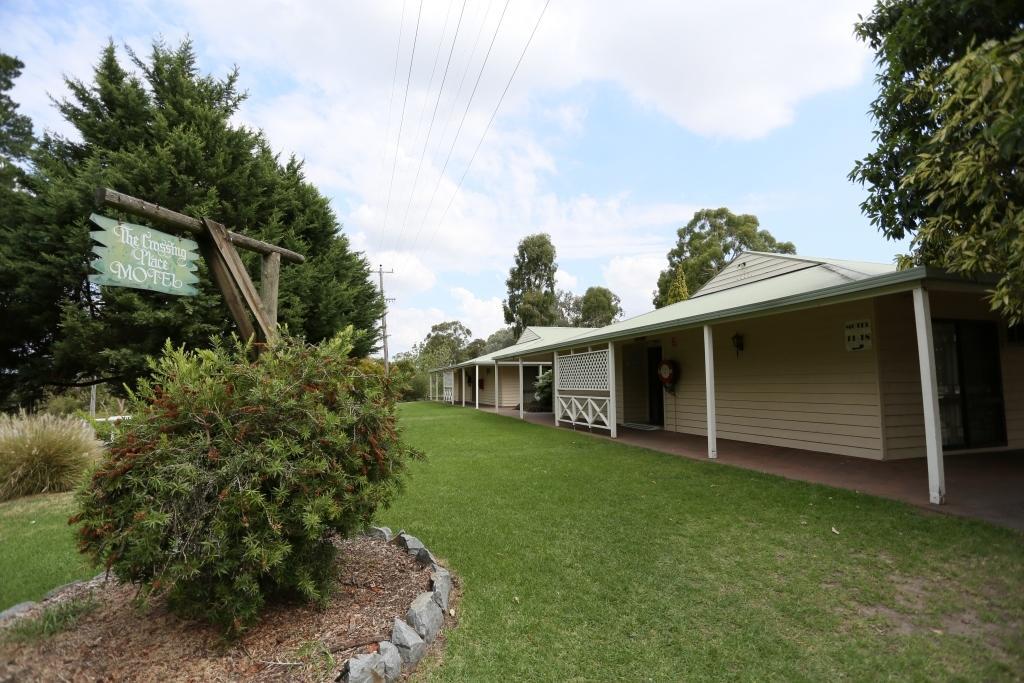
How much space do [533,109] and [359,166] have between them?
13.8ft

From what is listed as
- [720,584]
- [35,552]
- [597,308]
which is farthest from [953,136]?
[597,308]

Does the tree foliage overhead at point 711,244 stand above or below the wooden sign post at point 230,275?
above

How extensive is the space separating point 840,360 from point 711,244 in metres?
22.9

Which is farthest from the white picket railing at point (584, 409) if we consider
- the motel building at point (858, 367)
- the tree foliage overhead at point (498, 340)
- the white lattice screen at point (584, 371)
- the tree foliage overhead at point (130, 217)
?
the tree foliage overhead at point (498, 340)

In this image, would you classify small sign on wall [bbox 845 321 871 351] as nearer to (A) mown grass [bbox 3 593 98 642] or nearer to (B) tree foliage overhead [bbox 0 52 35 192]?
(A) mown grass [bbox 3 593 98 642]

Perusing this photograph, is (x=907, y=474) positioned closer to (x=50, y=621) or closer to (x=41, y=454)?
(x=50, y=621)

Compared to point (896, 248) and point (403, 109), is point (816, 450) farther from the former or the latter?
point (403, 109)

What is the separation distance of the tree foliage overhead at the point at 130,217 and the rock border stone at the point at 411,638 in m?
5.71

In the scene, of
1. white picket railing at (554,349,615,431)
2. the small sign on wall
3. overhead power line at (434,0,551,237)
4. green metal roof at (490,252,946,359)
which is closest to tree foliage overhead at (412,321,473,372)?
white picket railing at (554,349,615,431)

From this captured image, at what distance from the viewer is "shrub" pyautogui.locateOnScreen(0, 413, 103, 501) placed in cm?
612

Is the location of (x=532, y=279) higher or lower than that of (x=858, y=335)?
higher

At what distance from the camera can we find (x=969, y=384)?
23.0ft

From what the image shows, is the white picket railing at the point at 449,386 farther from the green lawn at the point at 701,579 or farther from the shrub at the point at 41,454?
the green lawn at the point at 701,579

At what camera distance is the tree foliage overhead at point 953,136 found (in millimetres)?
3080
